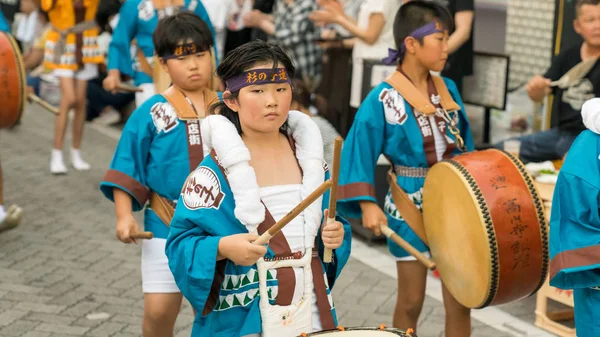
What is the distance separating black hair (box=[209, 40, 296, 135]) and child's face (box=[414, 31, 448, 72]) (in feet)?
4.38

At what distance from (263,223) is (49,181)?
6.00 m

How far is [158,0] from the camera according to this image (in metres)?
6.64

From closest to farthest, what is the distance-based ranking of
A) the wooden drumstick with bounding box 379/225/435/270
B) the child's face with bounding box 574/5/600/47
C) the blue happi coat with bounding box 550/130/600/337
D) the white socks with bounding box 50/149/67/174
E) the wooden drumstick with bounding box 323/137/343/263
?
the wooden drumstick with bounding box 323/137/343/263, the blue happi coat with bounding box 550/130/600/337, the wooden drumstick with bounding box 379/225/435/270, the child's face with bounding box 574/5/600/47, the white socks with bounding box 50/149/67/174

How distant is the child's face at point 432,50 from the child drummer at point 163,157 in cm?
98

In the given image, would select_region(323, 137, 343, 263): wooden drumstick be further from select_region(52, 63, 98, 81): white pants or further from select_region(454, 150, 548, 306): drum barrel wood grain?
select_region(52, 63, 98, 81): white pants

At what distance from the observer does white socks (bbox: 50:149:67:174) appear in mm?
9078

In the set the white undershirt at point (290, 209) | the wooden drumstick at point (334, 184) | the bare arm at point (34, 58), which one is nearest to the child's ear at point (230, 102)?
the white undershirt at point (290, 209)

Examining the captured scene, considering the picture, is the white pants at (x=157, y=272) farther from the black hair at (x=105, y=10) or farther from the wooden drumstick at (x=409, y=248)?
the black hair at (x=105, y=10)

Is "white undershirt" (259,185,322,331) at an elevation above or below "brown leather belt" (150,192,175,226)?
above

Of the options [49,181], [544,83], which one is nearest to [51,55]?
[49,181]

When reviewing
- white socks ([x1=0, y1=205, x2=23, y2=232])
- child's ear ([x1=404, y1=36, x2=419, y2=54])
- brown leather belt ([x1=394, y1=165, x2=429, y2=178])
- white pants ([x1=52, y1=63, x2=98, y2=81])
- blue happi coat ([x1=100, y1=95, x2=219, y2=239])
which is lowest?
white socks ([x1=0, y1=205, x2=23, y2=232])

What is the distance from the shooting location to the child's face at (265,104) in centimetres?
322

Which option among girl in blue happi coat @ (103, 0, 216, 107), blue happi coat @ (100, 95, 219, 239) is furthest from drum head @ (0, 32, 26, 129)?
blue happi coat @ (100, 95, 219, 239)

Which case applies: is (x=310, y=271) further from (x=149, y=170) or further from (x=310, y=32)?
(x=310, y=32)
